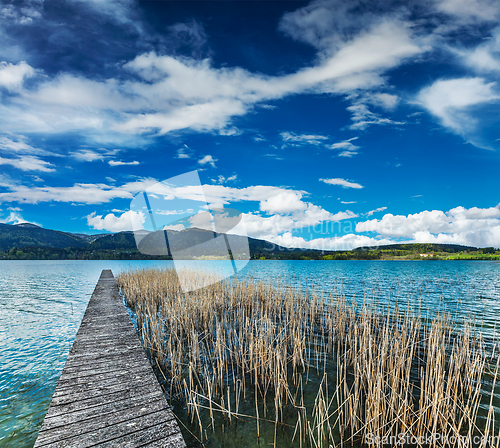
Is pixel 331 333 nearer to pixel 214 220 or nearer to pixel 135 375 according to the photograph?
pixel 135 375

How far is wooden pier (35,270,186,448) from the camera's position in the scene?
8.60 ft

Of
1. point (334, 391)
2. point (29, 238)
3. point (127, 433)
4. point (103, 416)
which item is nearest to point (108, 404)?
point (103, 416)

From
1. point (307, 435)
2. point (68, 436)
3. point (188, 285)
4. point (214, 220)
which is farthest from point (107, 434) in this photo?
point (214, 220)

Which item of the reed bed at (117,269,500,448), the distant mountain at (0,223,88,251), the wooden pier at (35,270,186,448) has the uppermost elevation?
the distant mountain at (0,223,88,251)

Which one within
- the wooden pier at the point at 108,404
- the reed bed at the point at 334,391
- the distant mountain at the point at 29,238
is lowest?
Answer: the reed bed at the point at 334,391

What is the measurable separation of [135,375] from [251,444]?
214 cm

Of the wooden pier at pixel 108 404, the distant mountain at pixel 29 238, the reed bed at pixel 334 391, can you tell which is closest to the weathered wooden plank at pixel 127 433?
the wooden pier at pixel 108 404

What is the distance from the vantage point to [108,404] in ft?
10.5

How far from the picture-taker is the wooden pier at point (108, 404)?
2621 millimetres

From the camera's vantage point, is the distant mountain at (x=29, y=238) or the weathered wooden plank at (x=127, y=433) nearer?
the weathered wooden plank at (x=127, y=433)

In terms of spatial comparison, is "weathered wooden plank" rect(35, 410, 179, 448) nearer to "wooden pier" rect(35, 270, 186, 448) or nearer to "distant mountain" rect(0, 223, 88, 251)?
"wooden pier" rect(35, 270, 186, 448)

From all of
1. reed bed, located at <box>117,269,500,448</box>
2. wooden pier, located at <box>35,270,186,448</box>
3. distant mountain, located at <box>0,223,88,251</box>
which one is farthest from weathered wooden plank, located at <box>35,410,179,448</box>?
distant mountain, located at <box>0,223,88,251</box>

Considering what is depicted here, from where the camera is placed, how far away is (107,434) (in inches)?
105

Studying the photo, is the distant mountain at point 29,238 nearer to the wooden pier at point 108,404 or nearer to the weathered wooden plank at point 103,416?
the wooden pier at point 108,404
